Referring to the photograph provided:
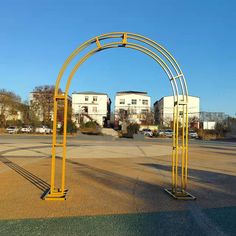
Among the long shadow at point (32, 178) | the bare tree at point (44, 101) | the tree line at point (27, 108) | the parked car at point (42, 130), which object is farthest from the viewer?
the bare tree at point (44, 101)

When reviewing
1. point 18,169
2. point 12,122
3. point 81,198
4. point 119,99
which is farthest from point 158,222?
point 119,99

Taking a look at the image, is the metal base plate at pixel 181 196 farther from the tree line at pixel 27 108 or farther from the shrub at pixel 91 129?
the shrub at pixel 91 129

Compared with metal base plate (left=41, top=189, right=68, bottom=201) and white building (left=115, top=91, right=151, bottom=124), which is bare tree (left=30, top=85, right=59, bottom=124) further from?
metal base plate (left=41, top=189, right=68, bottom=201)

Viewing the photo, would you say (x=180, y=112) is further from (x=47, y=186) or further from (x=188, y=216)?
(x=47, y=186)

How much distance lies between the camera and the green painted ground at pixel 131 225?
5.05m

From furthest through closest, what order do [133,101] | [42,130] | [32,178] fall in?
[133,101], [42,130], [32,178]

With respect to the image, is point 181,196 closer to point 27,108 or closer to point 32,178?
point 32,178

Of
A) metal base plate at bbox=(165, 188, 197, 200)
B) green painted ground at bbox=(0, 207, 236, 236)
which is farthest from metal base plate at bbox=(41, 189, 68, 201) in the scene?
metal base plate at bbox=(165, 188, 197, 200)

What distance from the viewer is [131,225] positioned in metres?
5.39

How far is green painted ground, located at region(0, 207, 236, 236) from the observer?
505 cm

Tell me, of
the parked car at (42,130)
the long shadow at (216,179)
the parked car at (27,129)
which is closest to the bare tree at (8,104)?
the parked car at (27,129)

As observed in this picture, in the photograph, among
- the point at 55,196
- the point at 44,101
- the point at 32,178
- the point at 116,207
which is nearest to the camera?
the point at 116,207

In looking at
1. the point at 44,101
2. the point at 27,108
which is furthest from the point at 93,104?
the point at 27,108

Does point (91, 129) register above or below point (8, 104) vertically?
below
